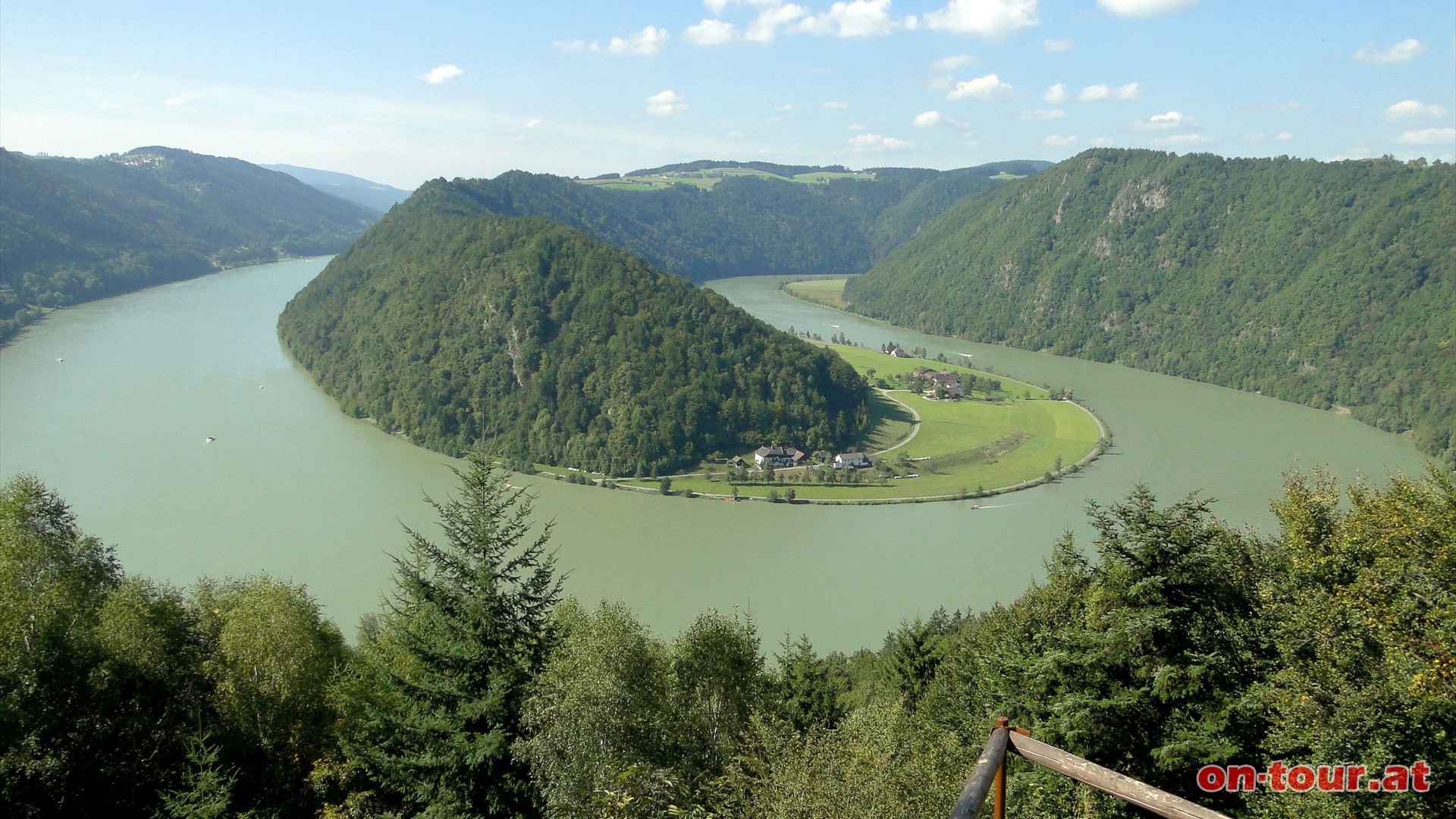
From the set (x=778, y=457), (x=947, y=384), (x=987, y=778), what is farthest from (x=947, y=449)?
(x=987, y=778)

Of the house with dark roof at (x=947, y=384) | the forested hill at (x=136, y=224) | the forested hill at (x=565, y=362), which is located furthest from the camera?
the forested hill at (x=136, y=224)

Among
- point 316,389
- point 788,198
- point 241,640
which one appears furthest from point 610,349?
point 788,198

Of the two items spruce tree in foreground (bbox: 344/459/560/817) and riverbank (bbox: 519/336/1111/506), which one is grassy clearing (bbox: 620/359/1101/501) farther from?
spruce tree in foreground (bbox: 344/459/560/817)

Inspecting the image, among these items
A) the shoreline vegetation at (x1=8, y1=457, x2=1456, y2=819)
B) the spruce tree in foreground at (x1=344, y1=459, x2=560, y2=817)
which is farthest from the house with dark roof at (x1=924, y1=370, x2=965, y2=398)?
the spruce tree in foreground at (x1=344, y1=459, x2=560, y2=817)

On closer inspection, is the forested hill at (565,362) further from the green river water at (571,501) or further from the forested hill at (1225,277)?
the forested hill at (1225,277)

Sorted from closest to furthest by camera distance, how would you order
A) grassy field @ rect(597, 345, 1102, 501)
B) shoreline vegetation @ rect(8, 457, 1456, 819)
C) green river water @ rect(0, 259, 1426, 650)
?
shoreline vegetation @ rect(8, 457, 1456, 819) → green river water @ rect(0, 259, 1426, 650) → grassy field @ rect(597, 345, 1102, 501)

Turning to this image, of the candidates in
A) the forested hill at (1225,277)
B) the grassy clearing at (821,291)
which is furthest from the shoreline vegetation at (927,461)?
the grassy clearing at (821,291)

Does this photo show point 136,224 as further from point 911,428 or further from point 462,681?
point 462,681

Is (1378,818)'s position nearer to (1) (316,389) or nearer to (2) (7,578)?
(2) (7,578)
